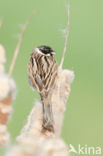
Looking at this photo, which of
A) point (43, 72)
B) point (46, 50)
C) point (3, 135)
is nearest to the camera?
point (3, 135)

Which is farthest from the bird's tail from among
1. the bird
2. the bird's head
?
the bird's head

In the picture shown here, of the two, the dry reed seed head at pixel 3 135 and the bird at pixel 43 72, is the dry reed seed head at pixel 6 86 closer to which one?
the dry reed seed head at pixel 3 135

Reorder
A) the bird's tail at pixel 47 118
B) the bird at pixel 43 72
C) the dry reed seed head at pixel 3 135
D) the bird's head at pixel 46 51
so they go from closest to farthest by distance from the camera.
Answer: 1. the dry reed seed head at pixel 3 135
2. the bird's tail at pixel 47 118
3. the bird at pixel 43 72
4. the bird's head at pixel 46 51

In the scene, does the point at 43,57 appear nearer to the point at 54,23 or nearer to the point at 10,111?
the point at 10,111

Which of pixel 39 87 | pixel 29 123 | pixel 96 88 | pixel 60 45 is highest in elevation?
pixel 29 123

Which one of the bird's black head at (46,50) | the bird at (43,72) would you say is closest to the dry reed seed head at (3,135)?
the bird at (43,72)

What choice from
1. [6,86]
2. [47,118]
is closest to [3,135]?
[6,86]

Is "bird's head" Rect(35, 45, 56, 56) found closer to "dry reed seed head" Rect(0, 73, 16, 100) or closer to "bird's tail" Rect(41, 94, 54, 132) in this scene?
"bird's tail" Rect(41, 94, 54, 132)

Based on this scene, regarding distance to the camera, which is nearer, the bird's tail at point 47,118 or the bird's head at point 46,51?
the bird's tail at point 47,118

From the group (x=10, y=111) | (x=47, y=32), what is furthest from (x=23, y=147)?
(x=47, y=32)

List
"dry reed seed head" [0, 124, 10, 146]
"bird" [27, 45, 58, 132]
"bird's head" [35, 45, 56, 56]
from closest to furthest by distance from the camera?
"dry reed seed head" [0, 124, 10, 146], "bird" [27, 45, 58, 132], "bird's head" [35, 45, 56, 56]

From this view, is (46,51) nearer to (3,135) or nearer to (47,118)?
(47,118)
